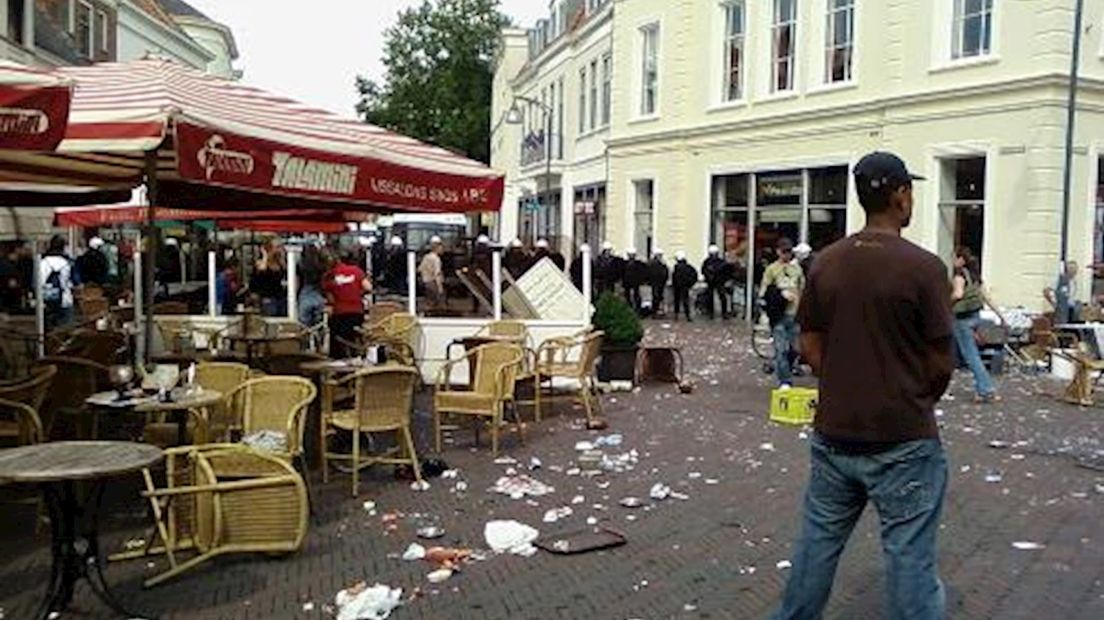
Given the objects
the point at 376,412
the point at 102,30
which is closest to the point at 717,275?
the point at 376,412

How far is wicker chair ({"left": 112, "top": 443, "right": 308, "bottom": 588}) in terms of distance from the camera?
223 inches

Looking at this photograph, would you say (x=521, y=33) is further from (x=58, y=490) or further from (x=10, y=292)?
(x=58, y=490)

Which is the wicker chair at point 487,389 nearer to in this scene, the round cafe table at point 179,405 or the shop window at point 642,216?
the round cafe table at point 179,405

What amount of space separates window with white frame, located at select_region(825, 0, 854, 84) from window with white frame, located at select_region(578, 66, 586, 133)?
13.4 m

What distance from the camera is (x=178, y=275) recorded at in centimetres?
2581

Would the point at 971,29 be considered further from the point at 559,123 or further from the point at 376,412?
the point at 559,123

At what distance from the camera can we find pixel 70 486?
4941mm

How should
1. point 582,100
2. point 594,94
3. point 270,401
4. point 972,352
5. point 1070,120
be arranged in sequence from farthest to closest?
point 582,100
point 594,94
point 1070,120
point 972,352
point 270,401

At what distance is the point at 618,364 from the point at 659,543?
6.86 m

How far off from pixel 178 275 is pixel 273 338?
1608cm

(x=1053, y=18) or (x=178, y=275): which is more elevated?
(x=1053, y=18)

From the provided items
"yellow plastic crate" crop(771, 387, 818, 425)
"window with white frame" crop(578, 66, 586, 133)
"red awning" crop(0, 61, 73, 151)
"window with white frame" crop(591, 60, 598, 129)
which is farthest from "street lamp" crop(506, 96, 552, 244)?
"red awning" crop(0, 61, 73, 151)

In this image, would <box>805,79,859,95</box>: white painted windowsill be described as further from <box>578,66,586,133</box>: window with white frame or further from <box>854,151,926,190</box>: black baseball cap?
<box>854,151,926,190</box>: black baseball cap

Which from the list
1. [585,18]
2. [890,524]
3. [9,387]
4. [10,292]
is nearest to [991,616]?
[890,524]
